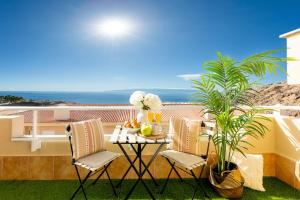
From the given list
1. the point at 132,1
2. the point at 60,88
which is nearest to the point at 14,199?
the point at 132,1

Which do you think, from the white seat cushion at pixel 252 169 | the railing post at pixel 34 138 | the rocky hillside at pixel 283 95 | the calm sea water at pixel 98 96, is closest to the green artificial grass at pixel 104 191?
the white seat cushion at pixel 252 169

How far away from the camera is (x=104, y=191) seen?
10.1 feet

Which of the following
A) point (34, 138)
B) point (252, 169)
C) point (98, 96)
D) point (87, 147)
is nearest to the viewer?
point (87, 147)

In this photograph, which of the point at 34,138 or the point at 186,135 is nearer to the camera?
the point at 186,135

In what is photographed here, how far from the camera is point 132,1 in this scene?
54.4 feet

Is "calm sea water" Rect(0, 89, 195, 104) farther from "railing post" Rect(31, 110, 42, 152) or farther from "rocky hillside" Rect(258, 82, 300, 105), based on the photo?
"railing post" Rect(31, 110, 42, 152)

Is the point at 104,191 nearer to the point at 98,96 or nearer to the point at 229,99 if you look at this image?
the point at 229,99

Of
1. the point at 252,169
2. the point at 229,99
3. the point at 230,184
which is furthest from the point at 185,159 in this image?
the point at 252,169

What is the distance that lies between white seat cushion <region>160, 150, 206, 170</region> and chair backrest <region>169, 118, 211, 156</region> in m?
0.10

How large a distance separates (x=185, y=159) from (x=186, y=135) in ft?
1.25

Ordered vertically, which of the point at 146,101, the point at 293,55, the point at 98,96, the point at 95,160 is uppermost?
the point at 98,96

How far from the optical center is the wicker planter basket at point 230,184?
9.43 ft

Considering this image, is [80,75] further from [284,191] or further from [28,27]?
[284,191]

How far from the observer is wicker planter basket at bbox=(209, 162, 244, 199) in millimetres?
2873
